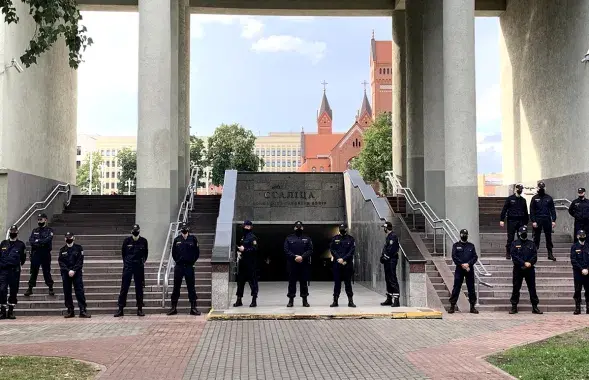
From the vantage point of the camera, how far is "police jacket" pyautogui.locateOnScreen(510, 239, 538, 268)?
13.3 m

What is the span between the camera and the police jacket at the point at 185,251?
524 inches

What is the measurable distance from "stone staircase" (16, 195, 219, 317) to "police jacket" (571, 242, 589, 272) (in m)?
7.69

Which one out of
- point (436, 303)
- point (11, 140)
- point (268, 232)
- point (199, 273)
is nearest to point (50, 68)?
point (11, 140)

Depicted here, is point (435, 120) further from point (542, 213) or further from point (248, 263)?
point (248, 263)

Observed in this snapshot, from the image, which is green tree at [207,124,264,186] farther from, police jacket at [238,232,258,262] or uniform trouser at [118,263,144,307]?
uniform trouser at [118,263,144,307]

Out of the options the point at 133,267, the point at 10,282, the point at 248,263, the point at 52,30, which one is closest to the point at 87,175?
the point at 10,282

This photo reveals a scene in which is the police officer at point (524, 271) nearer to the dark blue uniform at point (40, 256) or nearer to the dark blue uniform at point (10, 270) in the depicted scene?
the dark blue uniform at point (40, 256)

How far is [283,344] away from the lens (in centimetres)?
A: 997

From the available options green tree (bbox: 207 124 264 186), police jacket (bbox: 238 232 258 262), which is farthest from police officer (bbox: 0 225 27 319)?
green tree (bbox: 207 124 264 186)

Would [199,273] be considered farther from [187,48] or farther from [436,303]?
[187,48]

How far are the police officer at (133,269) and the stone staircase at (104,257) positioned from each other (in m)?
0.40

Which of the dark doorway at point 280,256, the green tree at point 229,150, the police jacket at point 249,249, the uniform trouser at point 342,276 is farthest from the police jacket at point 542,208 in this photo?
the green tree at point 229,150

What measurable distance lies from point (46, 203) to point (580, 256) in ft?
52.3

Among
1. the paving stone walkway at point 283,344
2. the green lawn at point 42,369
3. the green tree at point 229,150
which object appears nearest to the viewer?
the green lawn at point 42,369
